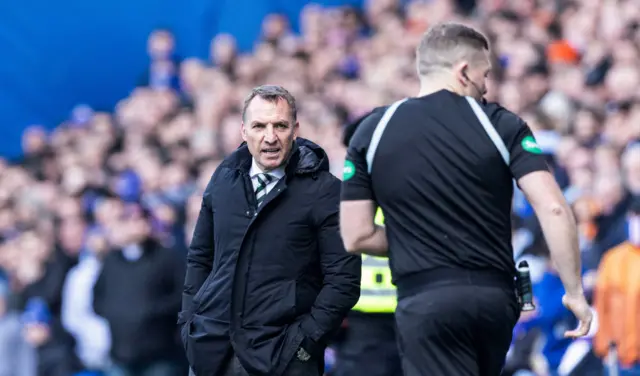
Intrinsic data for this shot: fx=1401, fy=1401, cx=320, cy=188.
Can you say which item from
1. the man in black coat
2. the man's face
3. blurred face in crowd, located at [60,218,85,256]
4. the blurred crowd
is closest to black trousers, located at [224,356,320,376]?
the man in black coat

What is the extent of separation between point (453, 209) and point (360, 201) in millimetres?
412

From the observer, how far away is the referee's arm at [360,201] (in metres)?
5.74

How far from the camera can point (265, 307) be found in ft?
20.7

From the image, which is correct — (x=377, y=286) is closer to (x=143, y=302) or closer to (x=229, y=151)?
(x=143, y=302)

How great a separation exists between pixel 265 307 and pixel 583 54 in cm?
796

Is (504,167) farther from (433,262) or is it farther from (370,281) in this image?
→ (370,281)

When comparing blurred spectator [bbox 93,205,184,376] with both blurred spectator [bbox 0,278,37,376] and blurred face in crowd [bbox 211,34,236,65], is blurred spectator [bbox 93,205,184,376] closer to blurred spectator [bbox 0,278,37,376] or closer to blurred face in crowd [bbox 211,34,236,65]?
blurred spectator [bbox 0,278,37,376]

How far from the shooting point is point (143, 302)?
11227mm

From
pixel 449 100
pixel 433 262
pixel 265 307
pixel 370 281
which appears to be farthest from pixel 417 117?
pixel 370 281

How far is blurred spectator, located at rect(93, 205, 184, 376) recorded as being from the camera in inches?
441

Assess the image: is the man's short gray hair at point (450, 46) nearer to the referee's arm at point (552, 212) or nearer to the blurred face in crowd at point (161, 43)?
the referee's arm at point (552, 212)

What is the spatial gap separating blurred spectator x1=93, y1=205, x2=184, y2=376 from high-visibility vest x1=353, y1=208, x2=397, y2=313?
338 centimetres

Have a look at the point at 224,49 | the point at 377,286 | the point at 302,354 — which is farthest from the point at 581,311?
the point at 224,49

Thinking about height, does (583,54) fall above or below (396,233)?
above
